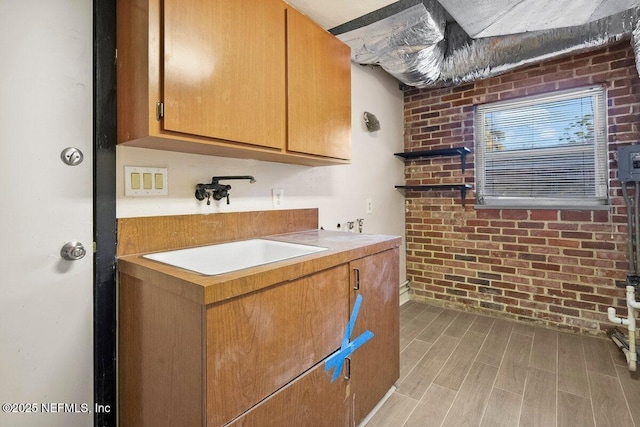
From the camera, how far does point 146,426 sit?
1.11 m

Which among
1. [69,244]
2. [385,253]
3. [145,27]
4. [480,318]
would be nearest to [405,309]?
[480,318]

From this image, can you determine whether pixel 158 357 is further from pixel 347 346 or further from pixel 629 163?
pixel 629 163

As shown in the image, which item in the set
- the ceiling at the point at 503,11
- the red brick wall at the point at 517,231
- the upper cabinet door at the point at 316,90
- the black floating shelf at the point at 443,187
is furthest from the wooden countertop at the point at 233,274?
the red brick wall at the point at 517,231

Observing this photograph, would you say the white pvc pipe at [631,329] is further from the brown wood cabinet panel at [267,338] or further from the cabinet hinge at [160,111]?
the cabinet hinge at [160,111]

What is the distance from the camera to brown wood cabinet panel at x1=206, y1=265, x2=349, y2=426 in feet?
2.86

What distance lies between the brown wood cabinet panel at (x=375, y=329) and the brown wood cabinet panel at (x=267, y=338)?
0.63 feet

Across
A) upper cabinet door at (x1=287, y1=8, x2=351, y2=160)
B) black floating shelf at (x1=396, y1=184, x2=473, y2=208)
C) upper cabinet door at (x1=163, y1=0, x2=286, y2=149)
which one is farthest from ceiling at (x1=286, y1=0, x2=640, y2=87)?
black floating shelf at (x1=396, y1=184, x2=473, y2=208)

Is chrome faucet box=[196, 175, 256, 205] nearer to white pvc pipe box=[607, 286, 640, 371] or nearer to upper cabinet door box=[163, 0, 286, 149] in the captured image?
upper cabinet door box=[163, 0, 286, 149]

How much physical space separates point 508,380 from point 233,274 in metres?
1.93

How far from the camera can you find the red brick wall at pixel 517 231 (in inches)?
93.0

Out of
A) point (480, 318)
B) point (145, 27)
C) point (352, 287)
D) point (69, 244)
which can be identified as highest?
point (145, 27)

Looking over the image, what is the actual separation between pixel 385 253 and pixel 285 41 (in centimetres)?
120

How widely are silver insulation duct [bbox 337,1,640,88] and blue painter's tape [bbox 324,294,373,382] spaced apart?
167 cm

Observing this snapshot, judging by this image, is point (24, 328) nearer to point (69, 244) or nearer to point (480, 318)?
point (69, 244)
